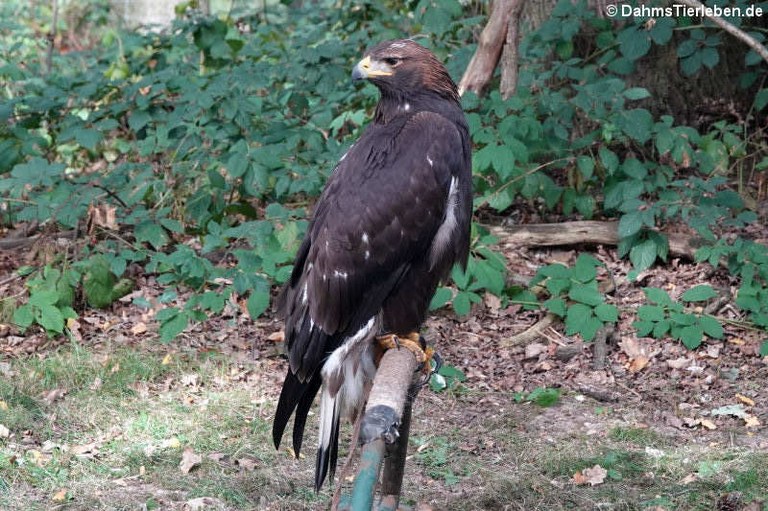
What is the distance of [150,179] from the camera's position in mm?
5648

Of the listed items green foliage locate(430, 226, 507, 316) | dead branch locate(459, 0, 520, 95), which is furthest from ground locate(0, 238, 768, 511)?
dead branch locate(459, 0, 520, 95)

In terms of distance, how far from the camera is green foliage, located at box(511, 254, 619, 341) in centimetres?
502

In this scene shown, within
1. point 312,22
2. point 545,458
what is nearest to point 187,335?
point 545,458

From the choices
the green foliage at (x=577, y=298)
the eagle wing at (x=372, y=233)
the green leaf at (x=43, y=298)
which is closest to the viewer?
the eagle wing at (x=372, y=233)

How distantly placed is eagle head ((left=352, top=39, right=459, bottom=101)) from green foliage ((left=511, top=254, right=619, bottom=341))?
6.25ft

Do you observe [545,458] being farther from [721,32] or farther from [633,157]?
[721,32]

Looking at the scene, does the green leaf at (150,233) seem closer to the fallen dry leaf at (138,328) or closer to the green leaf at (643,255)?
the fallen dry leaf at (138,328)

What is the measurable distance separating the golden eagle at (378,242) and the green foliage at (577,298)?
1.68 meters

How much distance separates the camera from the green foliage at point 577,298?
5.02m

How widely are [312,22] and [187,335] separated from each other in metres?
3.28

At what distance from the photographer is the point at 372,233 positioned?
3.35 metres

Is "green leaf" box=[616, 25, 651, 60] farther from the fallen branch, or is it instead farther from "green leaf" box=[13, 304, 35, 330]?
"green leaf" box=[13, 304, 35, 330]

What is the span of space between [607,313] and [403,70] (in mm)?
2107

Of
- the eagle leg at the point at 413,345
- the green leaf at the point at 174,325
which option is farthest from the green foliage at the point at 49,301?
the eagle leg at the point at 413,345
